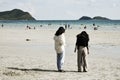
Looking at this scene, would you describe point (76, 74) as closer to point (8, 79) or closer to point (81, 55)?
point (81, 55)

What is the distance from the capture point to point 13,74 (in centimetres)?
1395

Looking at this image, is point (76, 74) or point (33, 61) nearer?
point (76, 74)

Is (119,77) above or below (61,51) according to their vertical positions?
below

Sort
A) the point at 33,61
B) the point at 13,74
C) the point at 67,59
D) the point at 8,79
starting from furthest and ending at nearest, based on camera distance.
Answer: the point at 67,59
the point at 33,61
the point at 13,74
the point at 8,79

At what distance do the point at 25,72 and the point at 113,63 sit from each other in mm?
4957

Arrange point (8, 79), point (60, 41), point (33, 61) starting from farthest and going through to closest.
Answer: point (33, 61)
point (60, 41)
point (8, 79)

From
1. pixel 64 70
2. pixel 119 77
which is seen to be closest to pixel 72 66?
pixel 64 70

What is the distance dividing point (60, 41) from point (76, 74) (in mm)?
1633

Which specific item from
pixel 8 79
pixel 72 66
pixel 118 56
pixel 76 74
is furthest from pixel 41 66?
pixel 118 56

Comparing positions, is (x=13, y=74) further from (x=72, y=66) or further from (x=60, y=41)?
(x=72, y=66)

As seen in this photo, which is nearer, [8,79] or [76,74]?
[8,79]

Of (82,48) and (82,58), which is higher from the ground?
(82,48)

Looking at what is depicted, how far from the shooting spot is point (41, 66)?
16.7 metres

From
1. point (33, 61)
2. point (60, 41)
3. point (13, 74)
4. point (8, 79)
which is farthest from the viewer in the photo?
point (33, 61)
